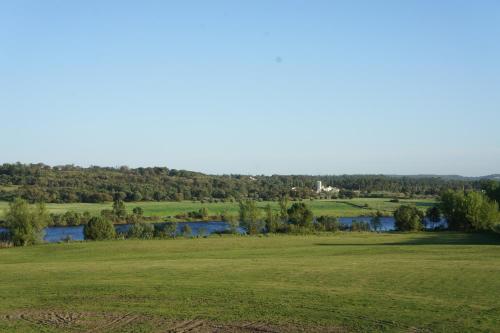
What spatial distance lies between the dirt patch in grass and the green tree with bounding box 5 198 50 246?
54770mm

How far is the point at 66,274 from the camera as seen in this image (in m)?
33.1

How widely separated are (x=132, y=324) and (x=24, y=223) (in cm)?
5973

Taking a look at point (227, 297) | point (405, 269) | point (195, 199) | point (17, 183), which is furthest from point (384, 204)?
point (227, 297)

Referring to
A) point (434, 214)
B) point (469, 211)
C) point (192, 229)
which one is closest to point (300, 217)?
point (192, 229)

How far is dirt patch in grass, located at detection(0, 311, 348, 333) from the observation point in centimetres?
A: 1867

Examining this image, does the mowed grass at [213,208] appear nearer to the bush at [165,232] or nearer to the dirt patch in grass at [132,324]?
the bush at [165,232]

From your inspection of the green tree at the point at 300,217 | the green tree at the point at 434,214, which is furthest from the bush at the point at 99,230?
the green tree at the point at 434,214

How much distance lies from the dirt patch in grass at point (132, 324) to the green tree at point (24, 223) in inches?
2156

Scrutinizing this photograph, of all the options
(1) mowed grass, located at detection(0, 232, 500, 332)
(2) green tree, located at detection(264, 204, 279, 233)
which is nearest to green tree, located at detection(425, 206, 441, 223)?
(2) green tree, located at detection(264, 204, 279, 233)

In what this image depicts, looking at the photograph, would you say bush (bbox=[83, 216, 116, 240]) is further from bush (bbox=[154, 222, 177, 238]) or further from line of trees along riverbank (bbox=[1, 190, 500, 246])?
bush (bbox=[154, 222, 177, 238])

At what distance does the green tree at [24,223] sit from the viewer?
72375 mm

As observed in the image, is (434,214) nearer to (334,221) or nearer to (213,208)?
(334,221)

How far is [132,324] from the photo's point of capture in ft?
64.7

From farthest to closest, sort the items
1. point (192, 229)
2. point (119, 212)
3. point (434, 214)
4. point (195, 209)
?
1. point (195, 209)
2. point (119, 212)
3. point (192, 229)
4. point (434, 214)
